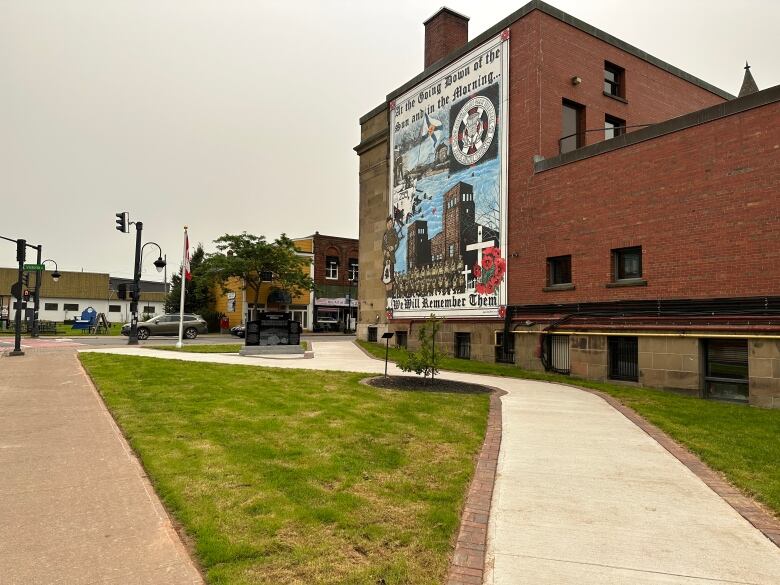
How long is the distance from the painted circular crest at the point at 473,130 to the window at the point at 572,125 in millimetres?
2698

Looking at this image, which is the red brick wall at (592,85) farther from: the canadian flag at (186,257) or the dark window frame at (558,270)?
the canadian flag at (186,257)

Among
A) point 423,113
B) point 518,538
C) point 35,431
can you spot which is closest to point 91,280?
point 423,113

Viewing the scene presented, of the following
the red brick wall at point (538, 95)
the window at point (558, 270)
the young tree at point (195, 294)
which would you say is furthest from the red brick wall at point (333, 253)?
the window at point (558, 270)

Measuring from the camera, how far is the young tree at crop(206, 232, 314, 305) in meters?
45.0

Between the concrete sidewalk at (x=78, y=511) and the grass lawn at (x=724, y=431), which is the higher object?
the concrete sidewalk at (x=78, y=511)

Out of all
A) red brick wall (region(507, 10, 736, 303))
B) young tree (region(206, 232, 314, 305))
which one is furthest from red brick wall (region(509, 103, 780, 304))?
young tree (region(206, 232, 314, 305))

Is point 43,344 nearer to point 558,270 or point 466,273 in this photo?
point 466,273

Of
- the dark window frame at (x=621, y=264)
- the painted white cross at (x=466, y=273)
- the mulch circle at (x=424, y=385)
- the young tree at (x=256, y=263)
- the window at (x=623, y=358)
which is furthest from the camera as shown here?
the young tree at (x=256, y=263)

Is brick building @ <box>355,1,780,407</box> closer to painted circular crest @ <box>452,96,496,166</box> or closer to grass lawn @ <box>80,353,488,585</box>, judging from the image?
painted circular crest @ <box>452,96,496,166</box>

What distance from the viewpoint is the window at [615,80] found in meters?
22.4

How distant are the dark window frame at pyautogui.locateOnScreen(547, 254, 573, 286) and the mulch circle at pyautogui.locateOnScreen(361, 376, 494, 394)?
6.87 m

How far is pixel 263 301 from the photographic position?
4956cm

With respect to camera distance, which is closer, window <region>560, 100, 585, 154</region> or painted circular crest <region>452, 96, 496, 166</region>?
window <region>560, 100, 585, 154</region>

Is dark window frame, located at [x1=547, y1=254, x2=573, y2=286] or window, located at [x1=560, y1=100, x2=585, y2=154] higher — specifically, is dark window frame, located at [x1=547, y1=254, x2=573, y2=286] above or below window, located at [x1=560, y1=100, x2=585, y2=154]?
below
